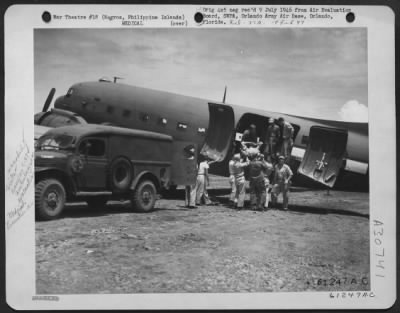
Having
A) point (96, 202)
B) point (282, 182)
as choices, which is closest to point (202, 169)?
point (282, 182)

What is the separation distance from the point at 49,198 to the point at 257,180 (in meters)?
2.77

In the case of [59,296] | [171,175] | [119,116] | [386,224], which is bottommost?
[59,296]

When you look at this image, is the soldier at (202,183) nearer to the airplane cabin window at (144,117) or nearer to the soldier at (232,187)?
the soldier at (232,187)

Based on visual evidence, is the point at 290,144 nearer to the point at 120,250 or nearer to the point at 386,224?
the point at 386,224

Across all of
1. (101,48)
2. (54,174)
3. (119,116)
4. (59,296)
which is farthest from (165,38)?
(59,296)

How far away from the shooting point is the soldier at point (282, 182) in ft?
18.8

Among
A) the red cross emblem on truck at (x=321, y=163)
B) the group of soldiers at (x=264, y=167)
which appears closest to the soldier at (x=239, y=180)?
the group of soldiers at (x=264, y=167)

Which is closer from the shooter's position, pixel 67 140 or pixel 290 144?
pixel 67 140

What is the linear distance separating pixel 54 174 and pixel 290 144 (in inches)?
128

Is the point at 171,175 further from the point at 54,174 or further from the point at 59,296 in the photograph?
the point at 59,296

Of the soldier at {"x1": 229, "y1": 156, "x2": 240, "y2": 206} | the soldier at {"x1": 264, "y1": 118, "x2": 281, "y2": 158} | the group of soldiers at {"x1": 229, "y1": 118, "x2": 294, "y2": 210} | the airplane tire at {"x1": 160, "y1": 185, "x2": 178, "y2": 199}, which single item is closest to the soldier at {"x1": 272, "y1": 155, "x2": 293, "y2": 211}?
the group of soldiers at {"x1": 229, "y1": 118, "x2": 294, "y2": 210}

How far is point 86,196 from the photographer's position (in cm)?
539

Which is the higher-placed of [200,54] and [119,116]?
[200,54]

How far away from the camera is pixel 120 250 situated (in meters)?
5.27
